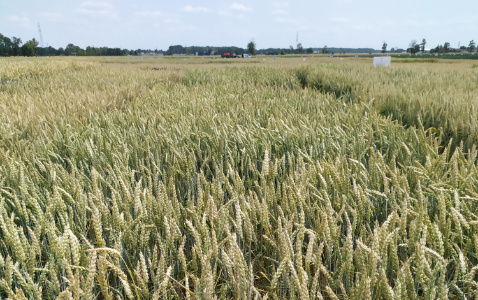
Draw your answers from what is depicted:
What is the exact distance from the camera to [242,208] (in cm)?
120

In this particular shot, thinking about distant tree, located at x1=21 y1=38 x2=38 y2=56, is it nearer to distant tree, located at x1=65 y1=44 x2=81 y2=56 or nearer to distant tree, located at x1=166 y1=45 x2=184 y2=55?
distant tree, located at x1=65 y1=44 x2=81 y2=56

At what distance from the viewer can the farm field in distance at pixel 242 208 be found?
0.82 m

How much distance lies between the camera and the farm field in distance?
0.82 meters

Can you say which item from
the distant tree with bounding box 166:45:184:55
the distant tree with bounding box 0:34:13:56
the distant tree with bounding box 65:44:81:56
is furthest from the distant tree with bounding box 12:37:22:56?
the distant tree with bounding box 166:45:184:55

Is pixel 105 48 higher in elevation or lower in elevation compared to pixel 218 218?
higher

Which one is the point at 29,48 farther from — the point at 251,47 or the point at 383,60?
the point at 383,60

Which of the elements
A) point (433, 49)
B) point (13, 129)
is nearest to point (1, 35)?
point (13, 129)

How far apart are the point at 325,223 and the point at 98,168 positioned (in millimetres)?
1313

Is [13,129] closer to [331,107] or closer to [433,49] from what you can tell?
[331,107]

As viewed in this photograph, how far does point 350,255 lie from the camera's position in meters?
0.80

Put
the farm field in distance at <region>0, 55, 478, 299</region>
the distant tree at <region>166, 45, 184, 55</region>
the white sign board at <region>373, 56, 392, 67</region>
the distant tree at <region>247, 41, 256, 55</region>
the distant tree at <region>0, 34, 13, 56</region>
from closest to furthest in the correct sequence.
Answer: the farm field in distance at <region>0, 55, 478, 299</region>
the white sign board at <region>373, 56, 392, 67</region>
the distant tree at <region>0, 34, 13, 56</region>
the distant tree at <region>247, 41, 256, 55</region>
the distant tree at <region>166, 45, 184, 55</region>

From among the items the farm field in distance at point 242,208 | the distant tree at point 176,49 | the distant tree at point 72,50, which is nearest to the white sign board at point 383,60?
the farm field in distance at point 242,208

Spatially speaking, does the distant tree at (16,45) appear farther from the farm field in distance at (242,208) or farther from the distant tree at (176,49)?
the farm field in distance at (242,208)

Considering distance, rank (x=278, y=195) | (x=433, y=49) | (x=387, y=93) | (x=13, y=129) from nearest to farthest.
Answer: (x=278, y=195) → (x=13, y=129) → (x=387, y=93) → (x=433, y=49)
